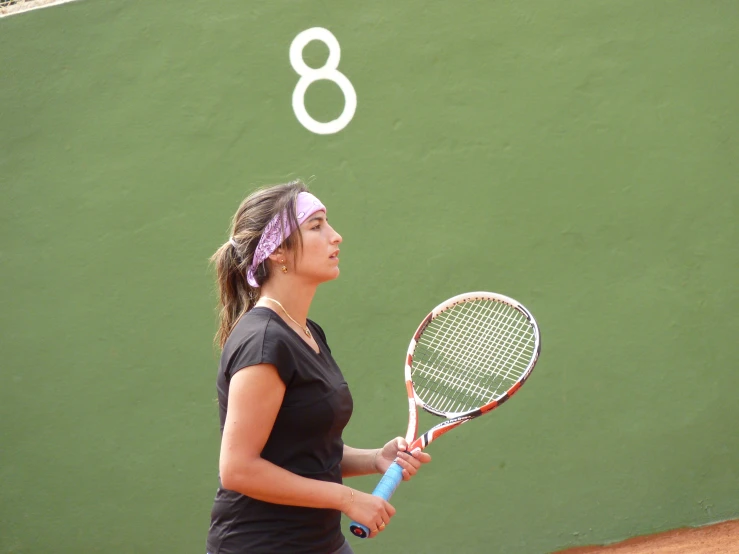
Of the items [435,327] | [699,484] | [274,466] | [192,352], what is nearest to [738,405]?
[699,484]

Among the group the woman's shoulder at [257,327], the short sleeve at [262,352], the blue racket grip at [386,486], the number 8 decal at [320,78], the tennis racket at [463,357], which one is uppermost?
the number 8 decal at [320,78]

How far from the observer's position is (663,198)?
4332 millimetres

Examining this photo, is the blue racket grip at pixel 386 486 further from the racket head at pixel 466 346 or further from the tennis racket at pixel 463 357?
the racket head at pixel 466 346

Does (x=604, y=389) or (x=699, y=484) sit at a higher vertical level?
(x=604, y=389)

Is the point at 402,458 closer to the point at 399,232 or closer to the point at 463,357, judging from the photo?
the point at 463,357

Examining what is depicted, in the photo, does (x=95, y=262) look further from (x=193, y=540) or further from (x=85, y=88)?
(x=193, y=540)

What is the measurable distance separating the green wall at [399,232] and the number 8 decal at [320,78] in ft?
0.16

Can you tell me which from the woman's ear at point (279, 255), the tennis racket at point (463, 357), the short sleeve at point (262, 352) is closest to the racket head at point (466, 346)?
the tennis racket at point (463, 357)

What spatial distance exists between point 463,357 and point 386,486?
0.95 meters

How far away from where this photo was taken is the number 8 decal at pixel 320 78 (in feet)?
14.1

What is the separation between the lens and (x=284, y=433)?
208 centimetres

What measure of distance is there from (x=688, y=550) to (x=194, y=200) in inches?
116

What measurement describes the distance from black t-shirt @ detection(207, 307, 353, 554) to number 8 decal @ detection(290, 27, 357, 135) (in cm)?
229

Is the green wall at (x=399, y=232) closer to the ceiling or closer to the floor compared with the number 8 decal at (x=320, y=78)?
closer to the floor
